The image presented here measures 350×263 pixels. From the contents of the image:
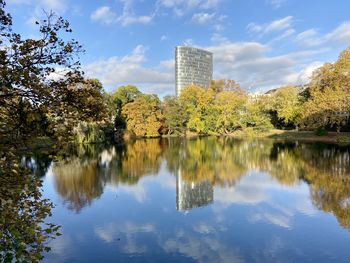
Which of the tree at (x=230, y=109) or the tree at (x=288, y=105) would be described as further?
the tree at (x=230, y=109)

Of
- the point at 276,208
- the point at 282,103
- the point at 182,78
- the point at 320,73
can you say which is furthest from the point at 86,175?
the point at 182,78

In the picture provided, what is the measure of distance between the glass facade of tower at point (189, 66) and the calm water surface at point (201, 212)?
3565 inches

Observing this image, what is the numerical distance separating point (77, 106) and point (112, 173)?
14.8 meters

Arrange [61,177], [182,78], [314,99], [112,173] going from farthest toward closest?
[182,78] < [314,99] < [112,173] < [61,177]

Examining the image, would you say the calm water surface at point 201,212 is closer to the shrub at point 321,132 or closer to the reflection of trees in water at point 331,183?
the reflection of trees in water at point 331,183

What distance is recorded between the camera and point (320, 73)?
131 ft

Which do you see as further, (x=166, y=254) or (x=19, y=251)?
(x=166, y=254)

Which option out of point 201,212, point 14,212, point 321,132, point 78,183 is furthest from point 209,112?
point 14,212

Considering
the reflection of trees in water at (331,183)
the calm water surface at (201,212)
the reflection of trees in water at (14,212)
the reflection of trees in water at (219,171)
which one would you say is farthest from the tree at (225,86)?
the reflection of trees in water at (14,212)

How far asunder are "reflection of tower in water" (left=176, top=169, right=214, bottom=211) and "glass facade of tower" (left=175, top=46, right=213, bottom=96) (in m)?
93.0

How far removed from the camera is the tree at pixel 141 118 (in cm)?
5119

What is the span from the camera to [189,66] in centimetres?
11244

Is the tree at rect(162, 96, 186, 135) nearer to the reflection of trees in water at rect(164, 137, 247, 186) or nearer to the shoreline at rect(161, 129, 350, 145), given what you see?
the shoreline at rect(161, 129, 350, 145)

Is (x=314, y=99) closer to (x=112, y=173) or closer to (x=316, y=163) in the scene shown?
(x=316, y=163)
